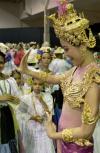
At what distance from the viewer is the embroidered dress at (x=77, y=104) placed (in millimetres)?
1837

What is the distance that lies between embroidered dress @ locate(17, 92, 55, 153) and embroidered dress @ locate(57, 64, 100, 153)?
5.32 ft

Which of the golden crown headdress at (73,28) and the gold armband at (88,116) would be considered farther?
the golden crown headdress at (73,28)

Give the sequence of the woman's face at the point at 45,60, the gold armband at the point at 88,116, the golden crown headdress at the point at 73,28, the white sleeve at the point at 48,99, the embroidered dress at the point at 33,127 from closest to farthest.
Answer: the gold armband at the point at 88,116 → the golden crown headdress at the point at 73,28 → the embroidered dress at the point at 33,127 → the white sleeve at the point at 48,99 → the woman's face at the point at 45,60

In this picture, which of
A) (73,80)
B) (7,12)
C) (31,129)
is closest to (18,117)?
(31,129)

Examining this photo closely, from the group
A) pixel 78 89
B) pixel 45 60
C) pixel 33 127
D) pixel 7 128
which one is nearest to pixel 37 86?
pixel 33 127

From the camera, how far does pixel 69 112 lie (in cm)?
190

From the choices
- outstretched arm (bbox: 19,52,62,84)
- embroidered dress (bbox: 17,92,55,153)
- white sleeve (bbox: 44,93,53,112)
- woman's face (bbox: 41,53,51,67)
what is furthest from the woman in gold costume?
woman's face (bbox: 41,53,51,67)

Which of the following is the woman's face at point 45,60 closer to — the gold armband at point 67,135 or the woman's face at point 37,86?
the woman's face at point 37,86

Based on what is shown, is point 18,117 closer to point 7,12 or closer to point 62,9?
point 62,9

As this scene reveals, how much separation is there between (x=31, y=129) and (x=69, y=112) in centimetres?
175

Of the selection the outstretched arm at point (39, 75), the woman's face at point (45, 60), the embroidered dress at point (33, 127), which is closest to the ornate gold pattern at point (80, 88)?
the outstretched arm at point (39, 75)

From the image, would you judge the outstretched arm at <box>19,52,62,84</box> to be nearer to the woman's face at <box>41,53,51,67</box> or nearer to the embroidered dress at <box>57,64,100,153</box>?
the embroidered dress at <box>57,64,100,153</box>

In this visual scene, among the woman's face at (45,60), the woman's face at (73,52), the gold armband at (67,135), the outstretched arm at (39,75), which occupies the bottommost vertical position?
the gold armband at (67,135)

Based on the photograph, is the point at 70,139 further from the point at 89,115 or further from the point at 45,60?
the point at 45,60
